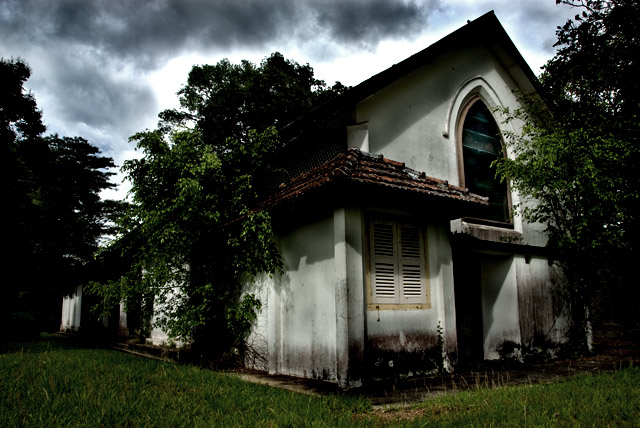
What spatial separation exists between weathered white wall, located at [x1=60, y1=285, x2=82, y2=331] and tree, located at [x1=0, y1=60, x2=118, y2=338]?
697 millimetres

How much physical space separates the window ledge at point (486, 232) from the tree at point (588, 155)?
2.04 ft

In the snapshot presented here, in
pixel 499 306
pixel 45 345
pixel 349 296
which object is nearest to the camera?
pixel 349 296

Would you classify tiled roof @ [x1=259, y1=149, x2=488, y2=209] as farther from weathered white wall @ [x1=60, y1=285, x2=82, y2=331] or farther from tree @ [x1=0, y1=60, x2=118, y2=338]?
weathered white wall @ [x1=60, y1=285, x2=82, y2=331]

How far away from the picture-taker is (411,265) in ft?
25.5

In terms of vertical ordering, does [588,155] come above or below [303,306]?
above

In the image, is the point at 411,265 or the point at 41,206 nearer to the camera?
the point at 411,265

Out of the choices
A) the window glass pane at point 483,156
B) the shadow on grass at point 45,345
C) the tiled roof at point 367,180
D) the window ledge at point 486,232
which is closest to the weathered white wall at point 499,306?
the window ledge at point 486,232

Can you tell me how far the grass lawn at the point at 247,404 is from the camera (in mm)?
4059

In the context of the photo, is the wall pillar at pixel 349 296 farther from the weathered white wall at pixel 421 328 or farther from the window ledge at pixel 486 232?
the window ledge at pixel 486 232

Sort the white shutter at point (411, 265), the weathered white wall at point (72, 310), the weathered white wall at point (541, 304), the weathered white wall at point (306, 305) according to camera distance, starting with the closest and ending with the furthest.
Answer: the weathered white wall at point (306, 305) < the white shutter at point (411, 265) < the weathered white wall at point (541, 304) < the weathered white wall at point (72, 310)

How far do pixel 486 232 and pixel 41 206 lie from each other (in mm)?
21146

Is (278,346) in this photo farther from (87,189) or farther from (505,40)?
(87,189)

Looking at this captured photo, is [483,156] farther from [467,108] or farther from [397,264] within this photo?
[397,264]

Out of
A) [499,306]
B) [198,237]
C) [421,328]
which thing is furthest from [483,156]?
[198,237]
